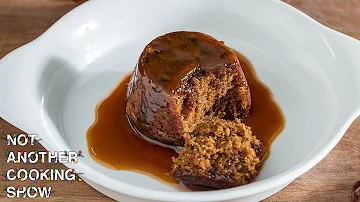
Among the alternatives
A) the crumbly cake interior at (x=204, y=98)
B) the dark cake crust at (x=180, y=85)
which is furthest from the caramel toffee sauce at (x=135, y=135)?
the crumbly cake interior at (x=204, y=98)

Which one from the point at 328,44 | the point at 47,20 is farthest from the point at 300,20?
the point at 47,20

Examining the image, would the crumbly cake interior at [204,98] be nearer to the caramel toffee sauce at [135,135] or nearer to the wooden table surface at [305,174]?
the caramel toffee sauce at [135,135]

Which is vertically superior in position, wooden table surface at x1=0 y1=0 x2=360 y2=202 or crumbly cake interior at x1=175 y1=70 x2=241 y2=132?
crumbly cake interior at x1=175 y1=70 x2=241 y2=132

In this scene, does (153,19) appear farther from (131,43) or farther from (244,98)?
(244,98)

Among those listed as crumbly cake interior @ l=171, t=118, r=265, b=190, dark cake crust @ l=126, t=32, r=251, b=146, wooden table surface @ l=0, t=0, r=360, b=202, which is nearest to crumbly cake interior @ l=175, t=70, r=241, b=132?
dark cake crust @ l=126, t=32, r=251, b=146

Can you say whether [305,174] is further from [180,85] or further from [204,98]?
[180,85]

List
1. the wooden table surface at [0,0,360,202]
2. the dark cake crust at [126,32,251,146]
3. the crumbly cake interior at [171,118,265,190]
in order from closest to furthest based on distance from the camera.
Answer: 1. the crumbly cake interior at [171,118,265,190]
2. the wooden table surface at [0,0,360,202]
3. the dark cake crust at [126,32,251,146]

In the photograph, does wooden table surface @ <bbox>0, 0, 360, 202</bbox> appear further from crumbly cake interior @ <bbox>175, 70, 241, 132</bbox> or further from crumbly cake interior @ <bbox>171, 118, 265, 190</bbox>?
crumbly cake interior @ <bbox>175, 70, 241, 132</bbox>

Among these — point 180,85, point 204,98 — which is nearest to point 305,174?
point 204,98
